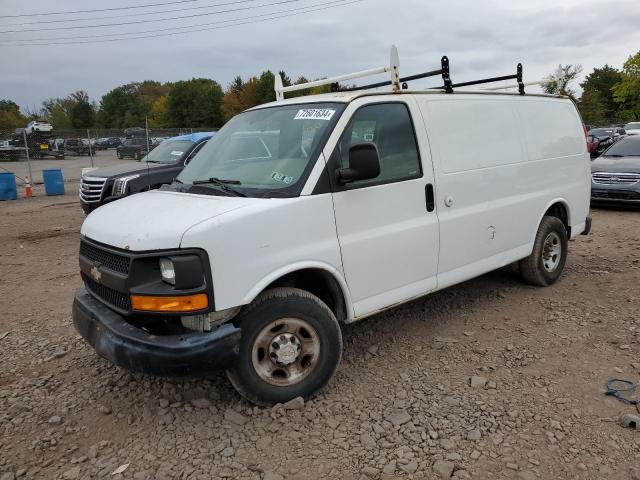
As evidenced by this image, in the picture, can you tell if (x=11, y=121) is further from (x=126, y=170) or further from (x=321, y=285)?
(x=321, y=285)

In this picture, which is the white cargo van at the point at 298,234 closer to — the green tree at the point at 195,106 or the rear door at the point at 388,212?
the rear door at the point at 388,212

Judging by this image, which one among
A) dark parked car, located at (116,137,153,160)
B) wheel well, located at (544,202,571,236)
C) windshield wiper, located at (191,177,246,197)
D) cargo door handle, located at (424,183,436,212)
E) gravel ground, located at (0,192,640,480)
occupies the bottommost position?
gravel ground, located at (0,192,640,480)

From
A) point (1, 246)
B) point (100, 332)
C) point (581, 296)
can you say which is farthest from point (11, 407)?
point (1, 246)

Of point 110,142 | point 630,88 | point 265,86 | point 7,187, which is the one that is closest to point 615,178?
point 7,187

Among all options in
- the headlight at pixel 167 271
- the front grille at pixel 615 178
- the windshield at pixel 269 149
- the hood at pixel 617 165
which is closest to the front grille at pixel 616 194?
the front grille at pixel 615 178

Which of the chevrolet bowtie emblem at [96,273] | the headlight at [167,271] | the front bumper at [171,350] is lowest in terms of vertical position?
the front bumper at [171,350]

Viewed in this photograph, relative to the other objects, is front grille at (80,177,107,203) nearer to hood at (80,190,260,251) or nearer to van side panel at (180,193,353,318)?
hood at (80,190,260,251)

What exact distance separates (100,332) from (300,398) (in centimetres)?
133

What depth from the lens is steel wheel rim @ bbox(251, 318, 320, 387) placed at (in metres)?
3.34

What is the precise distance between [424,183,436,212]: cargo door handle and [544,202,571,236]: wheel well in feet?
7.24

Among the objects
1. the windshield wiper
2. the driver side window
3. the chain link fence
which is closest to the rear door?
the driver side window

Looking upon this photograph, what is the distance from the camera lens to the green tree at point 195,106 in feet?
232

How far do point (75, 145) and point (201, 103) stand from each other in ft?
140

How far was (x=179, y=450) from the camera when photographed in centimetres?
312
